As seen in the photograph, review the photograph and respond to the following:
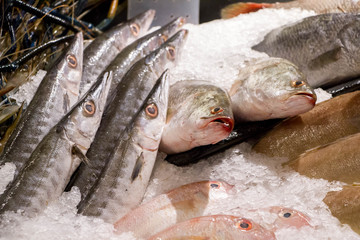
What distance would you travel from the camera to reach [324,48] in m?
2.47

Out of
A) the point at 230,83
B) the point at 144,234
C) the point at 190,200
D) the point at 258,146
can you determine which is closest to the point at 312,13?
the point at 230,83

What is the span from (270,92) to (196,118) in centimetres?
43

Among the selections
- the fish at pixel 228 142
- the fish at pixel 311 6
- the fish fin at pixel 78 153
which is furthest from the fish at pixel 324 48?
the fish fin at pixel 78 153

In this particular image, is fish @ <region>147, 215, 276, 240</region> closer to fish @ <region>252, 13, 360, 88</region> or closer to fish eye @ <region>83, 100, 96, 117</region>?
fish eye @ <region>83, 100, 96, 117</region>

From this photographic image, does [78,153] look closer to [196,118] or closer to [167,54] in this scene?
[196,118]

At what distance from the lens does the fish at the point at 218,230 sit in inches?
60.6

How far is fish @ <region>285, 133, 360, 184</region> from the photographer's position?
71.9 inches

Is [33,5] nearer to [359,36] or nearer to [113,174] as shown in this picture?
[113,174]

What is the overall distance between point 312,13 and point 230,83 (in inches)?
50.1

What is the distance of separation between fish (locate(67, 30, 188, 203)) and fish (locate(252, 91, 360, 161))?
752 millimetres

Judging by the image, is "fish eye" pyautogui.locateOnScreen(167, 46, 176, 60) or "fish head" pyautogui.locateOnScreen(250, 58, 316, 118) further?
"fish eye" pyautogui.locateOnScreen(167, 46, 176, 60)

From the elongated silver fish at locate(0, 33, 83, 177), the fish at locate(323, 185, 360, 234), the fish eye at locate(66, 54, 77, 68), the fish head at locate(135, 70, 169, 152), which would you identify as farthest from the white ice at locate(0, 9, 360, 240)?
the fish eye at locate(66, 54, 77, 68)

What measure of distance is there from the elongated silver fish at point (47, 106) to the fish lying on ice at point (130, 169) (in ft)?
1.61

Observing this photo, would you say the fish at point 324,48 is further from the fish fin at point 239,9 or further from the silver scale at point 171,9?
the silver scale at point 171,9
